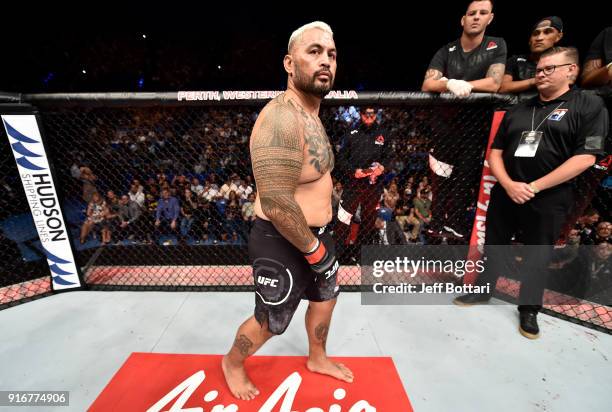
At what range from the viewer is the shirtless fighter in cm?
104

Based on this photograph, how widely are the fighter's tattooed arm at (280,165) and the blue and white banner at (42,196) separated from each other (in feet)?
6.56

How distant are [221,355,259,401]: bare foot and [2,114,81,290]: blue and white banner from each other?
1734mm

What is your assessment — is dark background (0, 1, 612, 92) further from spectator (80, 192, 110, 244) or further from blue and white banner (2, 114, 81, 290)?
blue and white banner (2, 114, 81, 290)

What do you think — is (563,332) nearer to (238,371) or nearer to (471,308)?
(471,308)

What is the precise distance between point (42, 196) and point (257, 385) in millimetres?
2078

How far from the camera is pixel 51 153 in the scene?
2123mm

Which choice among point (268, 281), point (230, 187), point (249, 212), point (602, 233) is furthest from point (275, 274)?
point (230, 187)

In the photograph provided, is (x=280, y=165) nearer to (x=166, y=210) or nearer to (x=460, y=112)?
(x=460, y=112)

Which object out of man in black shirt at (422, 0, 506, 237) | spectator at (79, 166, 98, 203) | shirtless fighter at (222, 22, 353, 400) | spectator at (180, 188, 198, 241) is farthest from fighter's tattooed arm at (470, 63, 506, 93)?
spectator at (79, 166, 98, 203)

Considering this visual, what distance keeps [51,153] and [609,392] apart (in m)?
3.77

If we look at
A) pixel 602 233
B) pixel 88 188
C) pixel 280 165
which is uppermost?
pixel 280 165

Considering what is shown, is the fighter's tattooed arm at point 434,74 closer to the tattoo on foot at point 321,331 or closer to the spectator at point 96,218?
the tattoo on foot at point 321,331

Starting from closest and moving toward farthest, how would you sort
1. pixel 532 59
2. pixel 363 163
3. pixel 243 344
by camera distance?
1. pixel 243 344
2. pixel 532 59
3. pixel 363 163

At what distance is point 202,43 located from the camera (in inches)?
509
